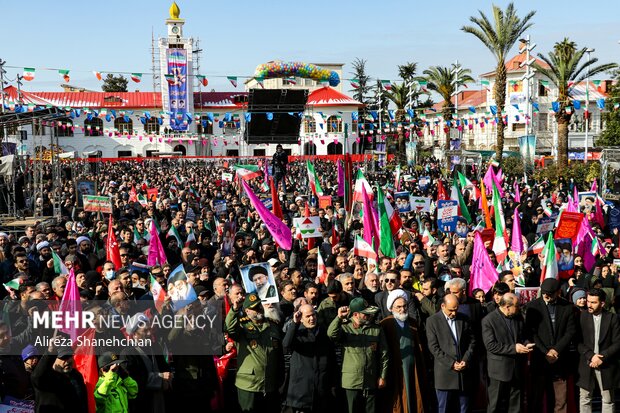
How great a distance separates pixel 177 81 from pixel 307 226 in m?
55.9

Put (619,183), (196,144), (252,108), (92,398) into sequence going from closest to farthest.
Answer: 1. (92,398)
2. (619,183)
3. (252,108)
4. (196,144)

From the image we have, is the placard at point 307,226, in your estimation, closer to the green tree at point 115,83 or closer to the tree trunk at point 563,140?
the tree trunk at point 563,140

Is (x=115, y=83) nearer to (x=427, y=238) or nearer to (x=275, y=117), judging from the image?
(x=275, y=117)

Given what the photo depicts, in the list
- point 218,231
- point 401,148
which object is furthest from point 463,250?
point 401,148

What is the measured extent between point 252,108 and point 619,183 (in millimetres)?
25374

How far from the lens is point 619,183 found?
2511 cm

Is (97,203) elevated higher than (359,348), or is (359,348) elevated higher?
(97,203)

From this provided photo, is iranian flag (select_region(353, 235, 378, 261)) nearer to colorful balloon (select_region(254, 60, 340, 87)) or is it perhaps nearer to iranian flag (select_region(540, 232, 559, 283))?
iranian flag (select_region(540, 232, 559, 283))

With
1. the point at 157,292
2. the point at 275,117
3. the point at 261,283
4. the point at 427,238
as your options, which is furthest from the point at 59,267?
the point at 275,117

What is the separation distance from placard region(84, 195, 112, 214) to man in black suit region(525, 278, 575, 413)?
1090 cm

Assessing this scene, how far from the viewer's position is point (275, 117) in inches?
2080

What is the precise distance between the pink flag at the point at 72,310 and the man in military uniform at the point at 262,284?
1876mm

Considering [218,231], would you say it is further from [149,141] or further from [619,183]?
[149,141]

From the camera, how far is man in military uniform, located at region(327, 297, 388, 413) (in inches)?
269
